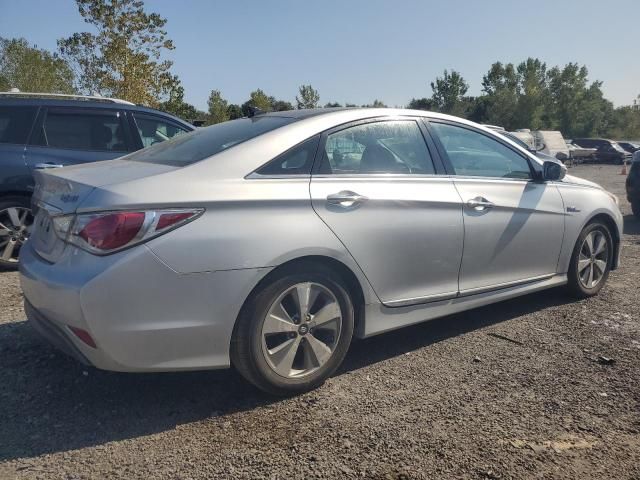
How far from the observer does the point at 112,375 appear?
133 inches

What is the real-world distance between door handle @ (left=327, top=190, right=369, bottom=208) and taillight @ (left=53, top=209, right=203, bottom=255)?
0.86m

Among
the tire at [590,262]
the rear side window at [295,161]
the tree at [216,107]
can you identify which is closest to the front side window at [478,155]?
the tire at [590,262]

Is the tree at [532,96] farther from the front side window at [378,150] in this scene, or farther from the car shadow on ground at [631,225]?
the front side window at [378,150]

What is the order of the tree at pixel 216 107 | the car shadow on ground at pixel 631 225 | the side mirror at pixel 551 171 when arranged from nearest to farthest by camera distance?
the side mirror at pixel 551 171 < the car shadow on ground at pixel 631 225 < the tree at pixel 216 107

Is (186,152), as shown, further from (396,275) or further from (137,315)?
(396,275)

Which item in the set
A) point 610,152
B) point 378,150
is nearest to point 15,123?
point 378,150

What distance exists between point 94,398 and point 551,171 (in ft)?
12.2

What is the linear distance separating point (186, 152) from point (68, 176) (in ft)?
2.22

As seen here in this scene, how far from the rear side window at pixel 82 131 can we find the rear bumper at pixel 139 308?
355 centimetres

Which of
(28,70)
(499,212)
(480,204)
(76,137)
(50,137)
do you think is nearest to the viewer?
(480,204)

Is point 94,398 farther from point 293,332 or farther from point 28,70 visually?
point 28,70

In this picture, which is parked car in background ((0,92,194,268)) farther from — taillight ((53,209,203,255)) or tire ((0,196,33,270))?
taillight ((53,209,203,255))

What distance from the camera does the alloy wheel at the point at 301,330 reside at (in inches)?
119

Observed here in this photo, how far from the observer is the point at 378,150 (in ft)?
11.9
